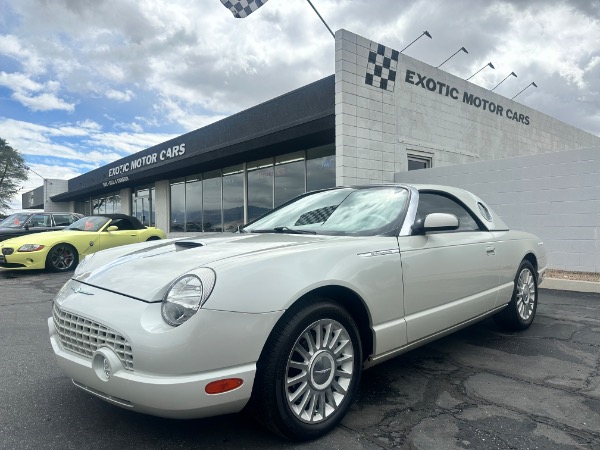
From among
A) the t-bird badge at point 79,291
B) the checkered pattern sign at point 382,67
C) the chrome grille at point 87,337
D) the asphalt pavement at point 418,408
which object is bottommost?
the asphalt pavement at point 418,408

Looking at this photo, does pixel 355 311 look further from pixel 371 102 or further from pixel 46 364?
pixel 371 102

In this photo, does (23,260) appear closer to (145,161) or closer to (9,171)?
(145,161)

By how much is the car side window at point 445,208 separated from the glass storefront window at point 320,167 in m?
7.12

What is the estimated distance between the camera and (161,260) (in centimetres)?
239

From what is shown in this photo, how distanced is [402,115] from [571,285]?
5362 mm

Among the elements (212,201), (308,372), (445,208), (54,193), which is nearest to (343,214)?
(445,208)

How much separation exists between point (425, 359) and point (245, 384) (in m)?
2.04

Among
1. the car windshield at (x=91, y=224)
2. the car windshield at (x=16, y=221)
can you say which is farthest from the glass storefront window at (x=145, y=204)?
the car windshield at (x=91, y=224)

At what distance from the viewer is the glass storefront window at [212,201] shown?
50.0ft

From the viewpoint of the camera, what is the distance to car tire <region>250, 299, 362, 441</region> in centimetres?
205

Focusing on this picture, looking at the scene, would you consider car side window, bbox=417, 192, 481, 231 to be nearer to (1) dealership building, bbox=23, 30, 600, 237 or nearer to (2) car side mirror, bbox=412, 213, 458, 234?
(2) car side mirror, bbox=412, 213, 458, 234

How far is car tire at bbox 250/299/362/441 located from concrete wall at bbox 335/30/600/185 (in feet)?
21.4

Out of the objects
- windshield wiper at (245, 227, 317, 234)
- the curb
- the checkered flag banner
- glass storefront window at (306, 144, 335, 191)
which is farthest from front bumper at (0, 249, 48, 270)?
the curb

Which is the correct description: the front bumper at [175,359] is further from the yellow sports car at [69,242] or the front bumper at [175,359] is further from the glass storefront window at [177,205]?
the glass storefront window at [177,205]
